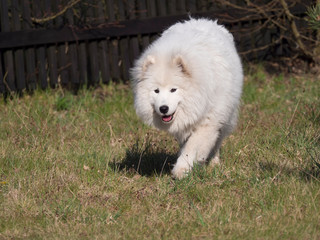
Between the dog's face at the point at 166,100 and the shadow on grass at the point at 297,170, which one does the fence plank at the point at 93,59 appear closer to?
the dog's face at the point at 166,100

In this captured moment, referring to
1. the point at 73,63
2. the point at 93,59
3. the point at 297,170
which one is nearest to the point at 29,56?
the point at 73,63

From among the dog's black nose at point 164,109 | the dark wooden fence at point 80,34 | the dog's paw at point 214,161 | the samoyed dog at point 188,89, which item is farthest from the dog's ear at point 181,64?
the dark wooden fence at point 80,34

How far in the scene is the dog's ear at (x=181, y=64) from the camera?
4855mm

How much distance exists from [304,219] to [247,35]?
5.20 m

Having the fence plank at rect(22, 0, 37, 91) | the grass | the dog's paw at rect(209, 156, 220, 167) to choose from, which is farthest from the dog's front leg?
the fence plank at rect(22, 0, 37, 91)

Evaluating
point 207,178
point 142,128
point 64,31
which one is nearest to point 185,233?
point 207,178

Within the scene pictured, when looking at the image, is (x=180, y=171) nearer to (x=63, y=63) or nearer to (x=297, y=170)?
(x=297, y=170)

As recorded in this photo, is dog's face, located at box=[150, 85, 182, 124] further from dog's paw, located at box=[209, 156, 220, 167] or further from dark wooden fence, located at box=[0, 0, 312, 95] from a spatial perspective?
dark wooden fence, located at box=[0, 0, 312, 95]

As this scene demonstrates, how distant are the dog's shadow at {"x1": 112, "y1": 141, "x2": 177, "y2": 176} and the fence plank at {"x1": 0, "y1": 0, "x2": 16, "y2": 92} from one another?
2.73 metres

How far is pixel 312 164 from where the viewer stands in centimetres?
504

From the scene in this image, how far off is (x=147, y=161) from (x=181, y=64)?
1.23 metres

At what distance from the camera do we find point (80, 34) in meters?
8.15

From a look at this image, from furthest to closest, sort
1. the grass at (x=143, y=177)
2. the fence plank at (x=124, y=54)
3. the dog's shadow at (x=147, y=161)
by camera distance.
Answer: the fence plank at (x=124, y=54), the dog's shadow at (x=147, y=161), the grass at (x=143, y=177)

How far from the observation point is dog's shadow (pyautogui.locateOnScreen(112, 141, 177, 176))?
5504 millimetres
